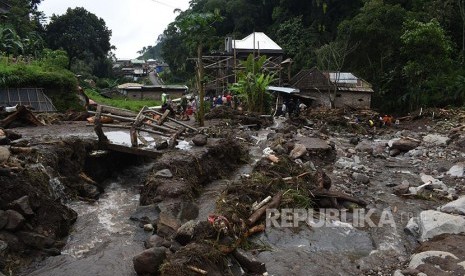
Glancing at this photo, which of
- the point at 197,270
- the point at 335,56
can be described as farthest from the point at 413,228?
the point at 335,56

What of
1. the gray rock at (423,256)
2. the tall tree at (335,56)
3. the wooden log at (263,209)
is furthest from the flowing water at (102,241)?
the tall tree at (335,56)

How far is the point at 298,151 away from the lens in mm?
12766

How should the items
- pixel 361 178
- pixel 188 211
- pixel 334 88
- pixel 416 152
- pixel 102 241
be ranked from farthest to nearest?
A: pixel 334 88 → pixel 416 152 → pixel 361 178 → pixel 188 211 → pixel 102 241

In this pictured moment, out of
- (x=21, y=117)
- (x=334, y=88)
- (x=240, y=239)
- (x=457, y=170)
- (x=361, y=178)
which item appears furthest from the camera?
(x=334, y=88)

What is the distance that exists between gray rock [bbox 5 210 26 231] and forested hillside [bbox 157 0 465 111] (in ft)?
39.4

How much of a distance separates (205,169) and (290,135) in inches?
248

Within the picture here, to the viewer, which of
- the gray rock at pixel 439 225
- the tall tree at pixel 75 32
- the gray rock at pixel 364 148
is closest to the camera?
the gray rock at pixel 439 225

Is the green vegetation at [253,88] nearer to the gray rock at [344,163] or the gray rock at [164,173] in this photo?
the gray rock at [344,163]

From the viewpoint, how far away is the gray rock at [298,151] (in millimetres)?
12539

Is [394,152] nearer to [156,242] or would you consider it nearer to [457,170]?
[457,170]

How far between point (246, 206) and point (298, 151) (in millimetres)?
5121

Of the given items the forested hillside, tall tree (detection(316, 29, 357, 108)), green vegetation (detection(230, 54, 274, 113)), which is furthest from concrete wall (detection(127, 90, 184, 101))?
green vegetation (detection(230, 54, 274, 113))

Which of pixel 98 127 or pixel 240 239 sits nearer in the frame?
pixel 240 239

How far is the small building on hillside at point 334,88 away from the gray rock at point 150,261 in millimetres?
22059
